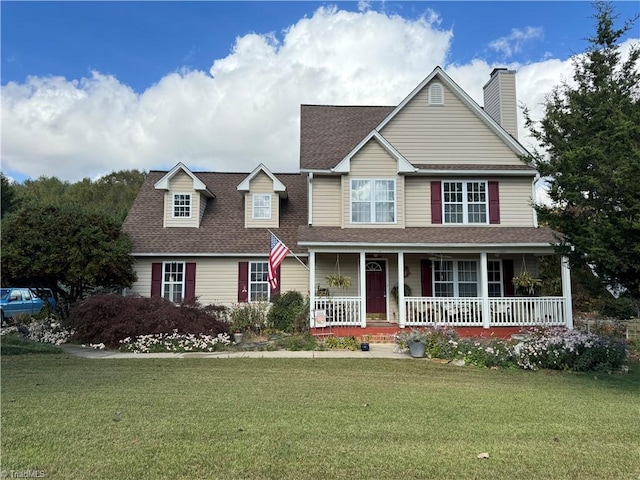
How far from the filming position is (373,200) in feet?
54.9

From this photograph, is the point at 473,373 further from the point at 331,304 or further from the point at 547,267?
the point at 547,267

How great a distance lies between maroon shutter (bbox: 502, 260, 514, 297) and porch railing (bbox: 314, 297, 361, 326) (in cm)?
626

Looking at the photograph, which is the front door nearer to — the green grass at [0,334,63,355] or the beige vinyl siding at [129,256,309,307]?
the beige vinyl siding at [129,256,309,307]

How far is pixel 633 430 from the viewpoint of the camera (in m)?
5.73

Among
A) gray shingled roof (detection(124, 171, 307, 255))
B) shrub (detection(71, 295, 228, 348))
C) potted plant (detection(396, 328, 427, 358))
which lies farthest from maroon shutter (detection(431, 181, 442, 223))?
shrub (detection(71, 295, 228, 348))

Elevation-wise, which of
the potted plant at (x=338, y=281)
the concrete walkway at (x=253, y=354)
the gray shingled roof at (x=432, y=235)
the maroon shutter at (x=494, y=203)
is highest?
the maroon shutter at (x=494, y=203)

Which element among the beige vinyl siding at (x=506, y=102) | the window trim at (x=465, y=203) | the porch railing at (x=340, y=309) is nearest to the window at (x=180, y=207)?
the porch railing at (x=340, y=309)

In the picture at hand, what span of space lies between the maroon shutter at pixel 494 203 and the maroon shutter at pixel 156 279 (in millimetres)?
13470

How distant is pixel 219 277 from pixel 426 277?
838 cm

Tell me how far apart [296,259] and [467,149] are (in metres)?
8.29

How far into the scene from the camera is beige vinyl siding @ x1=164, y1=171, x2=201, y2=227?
18719 millimetres

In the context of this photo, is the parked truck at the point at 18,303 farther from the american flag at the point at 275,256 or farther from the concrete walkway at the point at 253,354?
the american flag at the point at 275,256

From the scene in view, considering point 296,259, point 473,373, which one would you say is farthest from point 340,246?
point 473,373

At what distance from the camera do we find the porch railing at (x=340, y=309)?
49.4 ft
